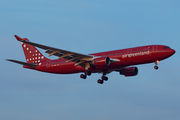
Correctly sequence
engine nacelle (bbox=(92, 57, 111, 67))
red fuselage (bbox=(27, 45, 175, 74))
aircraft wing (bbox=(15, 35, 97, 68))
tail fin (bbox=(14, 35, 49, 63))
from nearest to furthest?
red fuselage (bbox=(27, 45, 175, 74)), aircraft wing (bbox=(15, 35, 97, 68)), engine nacelle (bbox=(92, 57, 111, 67)), tail fin (bbox=(14, 35, 49, 63))

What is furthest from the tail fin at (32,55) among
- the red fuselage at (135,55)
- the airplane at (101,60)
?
the red fuselage at (135,55)

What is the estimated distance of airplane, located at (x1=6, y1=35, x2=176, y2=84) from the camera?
183 feet

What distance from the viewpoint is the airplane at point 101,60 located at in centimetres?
5572

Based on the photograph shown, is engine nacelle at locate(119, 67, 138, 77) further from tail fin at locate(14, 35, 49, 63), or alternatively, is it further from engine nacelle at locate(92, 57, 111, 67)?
tail fin at locate(14, 35, 49, 63)

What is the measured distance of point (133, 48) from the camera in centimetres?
5750

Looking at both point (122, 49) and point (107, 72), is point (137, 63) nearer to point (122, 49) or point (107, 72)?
point (122, 49)

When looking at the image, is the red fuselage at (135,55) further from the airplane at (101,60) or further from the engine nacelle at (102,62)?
the engine nacelle at (102,62)

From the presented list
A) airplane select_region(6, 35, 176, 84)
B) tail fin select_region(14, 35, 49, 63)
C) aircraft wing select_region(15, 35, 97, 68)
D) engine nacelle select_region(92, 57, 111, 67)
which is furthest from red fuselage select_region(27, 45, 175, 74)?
tail fin select_region(14, 35, 49, 63)

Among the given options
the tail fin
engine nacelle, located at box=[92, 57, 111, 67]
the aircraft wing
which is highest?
the tail fin

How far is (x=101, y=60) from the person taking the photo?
185ft

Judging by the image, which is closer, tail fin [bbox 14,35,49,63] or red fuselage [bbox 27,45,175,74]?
red fuselage [bbox 27,45,175,74]

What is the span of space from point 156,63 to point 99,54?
33.0 feet

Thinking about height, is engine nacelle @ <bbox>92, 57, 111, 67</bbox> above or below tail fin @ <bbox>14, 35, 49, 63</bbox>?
below

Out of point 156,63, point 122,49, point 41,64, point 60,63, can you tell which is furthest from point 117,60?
point 41,64
